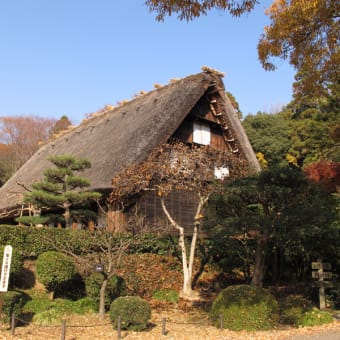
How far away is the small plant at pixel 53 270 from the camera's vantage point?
10.1 metres

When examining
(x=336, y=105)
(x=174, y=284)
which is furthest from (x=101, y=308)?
(x=336, y=105)

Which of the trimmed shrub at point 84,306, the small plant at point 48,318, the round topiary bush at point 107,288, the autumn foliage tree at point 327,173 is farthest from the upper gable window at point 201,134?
the small plant at point 48,318

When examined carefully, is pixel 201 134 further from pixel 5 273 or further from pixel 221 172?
pixel 5 273

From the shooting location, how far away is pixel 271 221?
9.66 m

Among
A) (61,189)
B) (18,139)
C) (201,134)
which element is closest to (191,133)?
(201,134)

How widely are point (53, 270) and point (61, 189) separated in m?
4.29

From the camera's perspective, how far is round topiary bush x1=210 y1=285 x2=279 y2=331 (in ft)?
26.9

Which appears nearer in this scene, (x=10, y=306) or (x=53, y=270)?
(x=10, y=306)

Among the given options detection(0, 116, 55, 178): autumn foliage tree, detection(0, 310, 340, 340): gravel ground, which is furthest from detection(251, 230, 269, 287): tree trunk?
detection(0, 116, 55, 178): autumn foliage tree

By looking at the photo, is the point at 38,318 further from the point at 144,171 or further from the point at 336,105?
the point at 336,105

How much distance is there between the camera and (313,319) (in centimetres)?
859

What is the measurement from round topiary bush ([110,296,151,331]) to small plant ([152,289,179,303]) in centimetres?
317

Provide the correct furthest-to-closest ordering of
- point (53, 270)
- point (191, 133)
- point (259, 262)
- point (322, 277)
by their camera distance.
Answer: point (191, 133)
point (322, 277)
point (259, 262)
point (53, 270)

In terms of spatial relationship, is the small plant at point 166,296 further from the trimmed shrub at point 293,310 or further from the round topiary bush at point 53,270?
the trimmed shrub at point 293,310
